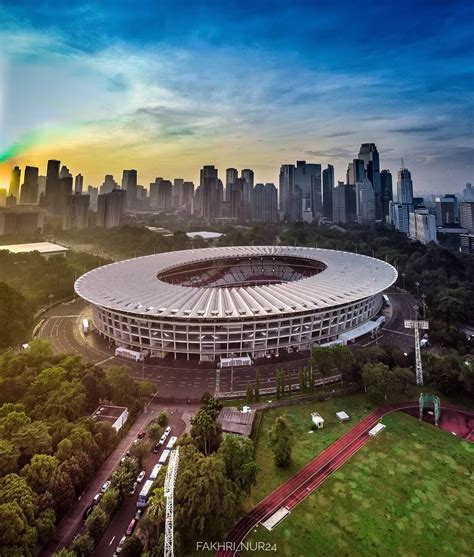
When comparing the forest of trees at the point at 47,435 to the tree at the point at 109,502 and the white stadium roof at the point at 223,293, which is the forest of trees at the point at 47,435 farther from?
the white stadium roof at the point at 223,293

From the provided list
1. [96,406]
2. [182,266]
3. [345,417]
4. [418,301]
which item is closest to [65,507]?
[96,406]

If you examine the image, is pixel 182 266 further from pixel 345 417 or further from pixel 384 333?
pixel 345 417

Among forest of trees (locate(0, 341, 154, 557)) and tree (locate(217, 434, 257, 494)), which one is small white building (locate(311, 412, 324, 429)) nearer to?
tree (locate(217, 434, 257, 494))

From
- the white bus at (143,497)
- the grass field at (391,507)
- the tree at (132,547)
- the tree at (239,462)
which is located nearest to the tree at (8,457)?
the white bus at (143,497)

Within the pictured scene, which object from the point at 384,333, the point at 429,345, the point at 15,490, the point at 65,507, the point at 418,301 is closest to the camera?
the point at 15,490

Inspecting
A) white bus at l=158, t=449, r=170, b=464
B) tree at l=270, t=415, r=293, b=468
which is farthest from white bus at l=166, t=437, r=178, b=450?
tree at l=270, t=415, r=293, b=468

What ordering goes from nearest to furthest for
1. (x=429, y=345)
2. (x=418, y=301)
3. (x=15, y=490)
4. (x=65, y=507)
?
(x=15, y=490) → (x=65, y=507) → (x=429, y=345) → (x=418, y=301)
